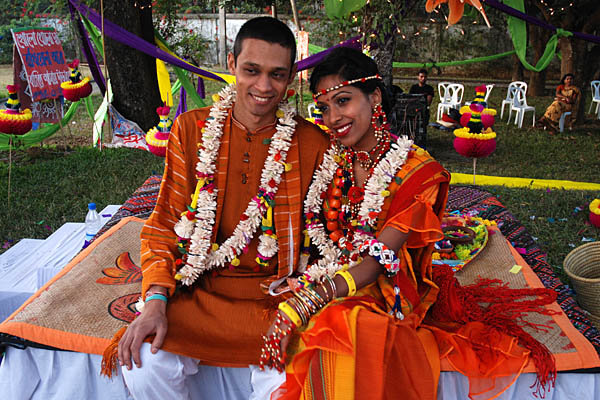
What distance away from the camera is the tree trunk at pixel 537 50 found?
43.2ft

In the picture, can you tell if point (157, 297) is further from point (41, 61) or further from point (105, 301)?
point (41, 61)

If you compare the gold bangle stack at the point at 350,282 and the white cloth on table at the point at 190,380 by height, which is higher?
the gold bangle stack at the point at 350,282

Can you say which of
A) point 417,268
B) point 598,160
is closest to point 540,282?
point 417,268

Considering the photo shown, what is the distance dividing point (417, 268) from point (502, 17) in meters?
14.7

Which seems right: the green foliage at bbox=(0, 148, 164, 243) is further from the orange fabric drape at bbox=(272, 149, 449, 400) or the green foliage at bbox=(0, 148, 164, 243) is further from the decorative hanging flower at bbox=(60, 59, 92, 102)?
the orange fabric drape at bbox=(272, 149, 449, 400)

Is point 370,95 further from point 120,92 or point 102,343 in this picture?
point 120,92

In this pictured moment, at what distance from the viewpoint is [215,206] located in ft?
8.54

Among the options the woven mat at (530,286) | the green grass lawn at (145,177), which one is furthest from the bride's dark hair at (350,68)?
the green grass lawn at (145,177)

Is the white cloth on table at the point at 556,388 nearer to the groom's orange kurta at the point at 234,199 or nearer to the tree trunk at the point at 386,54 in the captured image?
the groom's orange kurta at the point at 234,199

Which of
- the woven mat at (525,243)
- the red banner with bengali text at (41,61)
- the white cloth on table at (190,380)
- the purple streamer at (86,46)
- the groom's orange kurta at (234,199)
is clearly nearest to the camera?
the white cloth on table at (190,380)

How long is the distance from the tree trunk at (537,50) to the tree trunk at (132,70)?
398 inches

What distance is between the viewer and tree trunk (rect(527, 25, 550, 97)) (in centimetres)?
1316

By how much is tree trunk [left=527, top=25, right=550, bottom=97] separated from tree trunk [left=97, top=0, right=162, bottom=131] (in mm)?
10100

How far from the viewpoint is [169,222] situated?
2.62m
